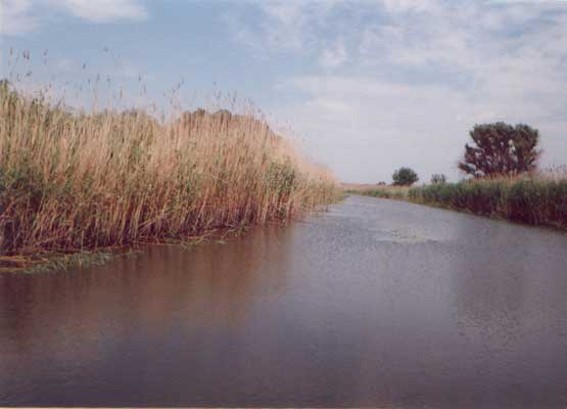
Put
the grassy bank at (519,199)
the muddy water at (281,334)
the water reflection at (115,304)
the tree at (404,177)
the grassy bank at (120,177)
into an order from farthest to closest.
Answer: the tree at (404,177) → the grassy bank at (519,199) → the grassy bank at (120,177) → the water reflection at (115,304) → the muddy water at (281,334)

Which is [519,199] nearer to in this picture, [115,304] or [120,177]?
[120,177]

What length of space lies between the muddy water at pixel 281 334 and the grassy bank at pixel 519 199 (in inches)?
206

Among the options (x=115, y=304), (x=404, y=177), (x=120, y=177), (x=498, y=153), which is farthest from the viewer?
(x=404, y=177)

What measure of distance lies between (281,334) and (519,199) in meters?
8.95

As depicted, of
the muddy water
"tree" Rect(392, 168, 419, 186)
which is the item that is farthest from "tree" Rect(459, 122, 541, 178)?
"tree" Rect(392, 168, 419, 186)

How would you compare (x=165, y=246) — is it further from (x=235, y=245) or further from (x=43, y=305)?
(x=43, y=305)

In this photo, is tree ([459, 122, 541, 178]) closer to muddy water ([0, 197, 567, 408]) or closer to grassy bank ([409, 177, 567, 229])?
grassy bank ([409, 177, 567, 229])

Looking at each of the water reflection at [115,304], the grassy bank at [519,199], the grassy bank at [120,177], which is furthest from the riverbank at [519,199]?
the water reflection at [115,304]

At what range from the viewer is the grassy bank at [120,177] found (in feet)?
10.9

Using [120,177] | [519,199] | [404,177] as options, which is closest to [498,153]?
[519,199]

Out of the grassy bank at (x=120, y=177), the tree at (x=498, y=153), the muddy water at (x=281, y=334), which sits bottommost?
the muddy water at (x=281, y=334)

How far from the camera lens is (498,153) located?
1182 centimetres

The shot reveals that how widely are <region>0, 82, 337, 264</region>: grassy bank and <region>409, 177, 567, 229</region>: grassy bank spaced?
16.3 ft

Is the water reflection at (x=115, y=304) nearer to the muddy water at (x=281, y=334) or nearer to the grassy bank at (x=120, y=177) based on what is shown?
the muddy water at (x=281, y=334)
